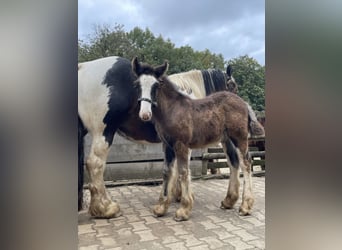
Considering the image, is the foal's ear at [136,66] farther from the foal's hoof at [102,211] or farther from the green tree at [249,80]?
the green tree at [249,80]

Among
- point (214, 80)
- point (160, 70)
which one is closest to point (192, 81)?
point (214, 80)

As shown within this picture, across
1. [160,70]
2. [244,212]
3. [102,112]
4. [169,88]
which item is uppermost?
[160,70]

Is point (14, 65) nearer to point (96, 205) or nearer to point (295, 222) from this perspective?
point (295, 222)

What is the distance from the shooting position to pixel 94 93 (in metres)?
2.12

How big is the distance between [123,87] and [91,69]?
32 cm

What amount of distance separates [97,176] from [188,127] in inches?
34.9

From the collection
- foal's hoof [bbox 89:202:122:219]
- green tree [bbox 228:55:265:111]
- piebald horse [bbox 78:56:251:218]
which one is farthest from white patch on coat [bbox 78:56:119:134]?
green tree [bbox 228:55:265:111]

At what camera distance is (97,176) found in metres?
2.07

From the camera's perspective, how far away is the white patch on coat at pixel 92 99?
6.87 feet

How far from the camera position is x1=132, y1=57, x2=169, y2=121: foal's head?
200 centimetres

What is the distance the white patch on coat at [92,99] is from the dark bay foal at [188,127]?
34 cm

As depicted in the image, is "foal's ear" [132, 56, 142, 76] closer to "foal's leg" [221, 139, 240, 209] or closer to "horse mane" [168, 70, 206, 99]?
"horse mane" [168, 70, 206, 99]

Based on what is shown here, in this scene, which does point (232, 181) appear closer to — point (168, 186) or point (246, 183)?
point (246, 183)

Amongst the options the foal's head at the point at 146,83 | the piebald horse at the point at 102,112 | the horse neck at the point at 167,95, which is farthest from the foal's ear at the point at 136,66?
the horse neck at the point at 167,95
